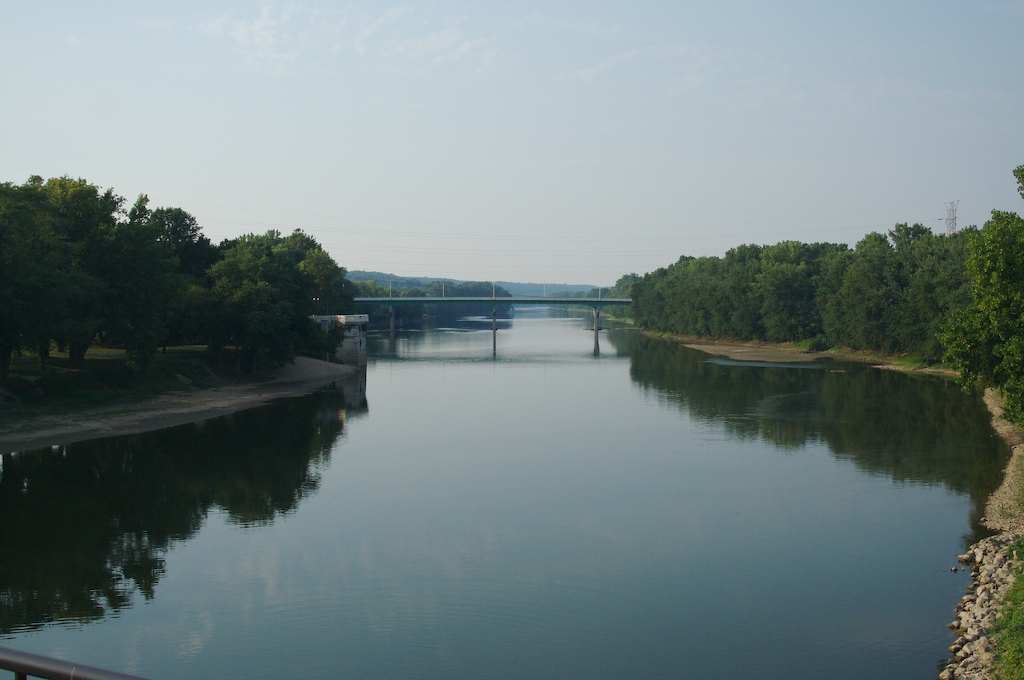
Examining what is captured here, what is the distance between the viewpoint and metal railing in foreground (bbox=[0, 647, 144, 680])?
14.8ft

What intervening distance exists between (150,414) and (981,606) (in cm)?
4002

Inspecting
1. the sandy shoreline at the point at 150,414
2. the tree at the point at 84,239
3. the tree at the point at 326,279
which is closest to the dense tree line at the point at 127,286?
the tree at the point at 84,239

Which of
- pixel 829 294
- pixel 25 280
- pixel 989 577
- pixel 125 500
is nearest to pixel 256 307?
pixel 25 280

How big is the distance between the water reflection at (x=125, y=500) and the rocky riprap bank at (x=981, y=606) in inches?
680

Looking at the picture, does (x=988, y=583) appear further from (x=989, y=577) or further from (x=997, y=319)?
(x=997, y=319)

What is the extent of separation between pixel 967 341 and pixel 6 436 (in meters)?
39.1

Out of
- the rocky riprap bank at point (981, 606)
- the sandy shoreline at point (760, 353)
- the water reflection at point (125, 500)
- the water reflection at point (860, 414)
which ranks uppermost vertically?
the sandy shoreline at point (760, 353)

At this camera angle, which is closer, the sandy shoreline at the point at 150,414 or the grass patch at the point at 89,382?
the sandy shoreline at the point at 150,414

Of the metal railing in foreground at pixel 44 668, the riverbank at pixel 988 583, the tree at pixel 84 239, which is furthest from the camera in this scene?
the tree at pixel 84 239

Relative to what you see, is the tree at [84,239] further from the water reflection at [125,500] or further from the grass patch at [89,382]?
the water reflection at [125,500]

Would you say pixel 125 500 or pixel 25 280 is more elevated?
pixel 25 280

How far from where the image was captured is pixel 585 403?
56.2 m

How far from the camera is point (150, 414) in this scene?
46.0 metres

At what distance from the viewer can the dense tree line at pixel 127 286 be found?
130ft
